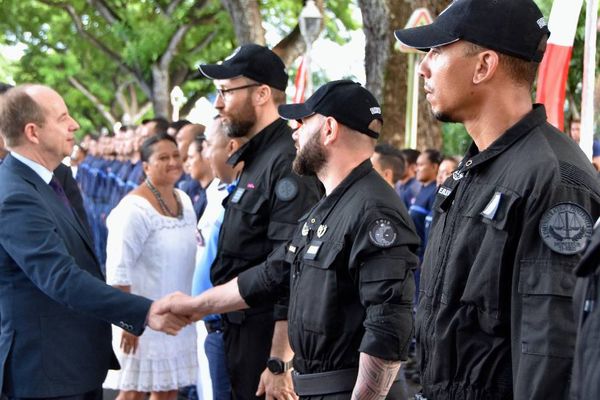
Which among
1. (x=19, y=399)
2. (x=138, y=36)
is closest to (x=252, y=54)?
(x=19, y=399)

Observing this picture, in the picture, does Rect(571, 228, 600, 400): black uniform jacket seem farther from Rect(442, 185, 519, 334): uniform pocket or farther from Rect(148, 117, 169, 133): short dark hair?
Rect(148, 117, 169, 133): short dark hair

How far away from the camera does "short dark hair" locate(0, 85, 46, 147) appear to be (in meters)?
4.34

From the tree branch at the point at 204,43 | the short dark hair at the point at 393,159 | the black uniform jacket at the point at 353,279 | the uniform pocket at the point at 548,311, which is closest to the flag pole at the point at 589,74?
the black uniform jacket at the point at 353,279

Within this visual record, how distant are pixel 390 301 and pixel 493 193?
38.9 inches

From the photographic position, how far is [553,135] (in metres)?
2.67

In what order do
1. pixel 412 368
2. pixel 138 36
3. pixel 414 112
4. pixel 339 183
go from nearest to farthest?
pixel 339 183 < pixel 412 368 < pixel 414 112 < pixel 138 36

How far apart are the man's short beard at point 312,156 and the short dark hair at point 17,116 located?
130 centimetres

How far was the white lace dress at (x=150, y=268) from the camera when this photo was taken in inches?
241

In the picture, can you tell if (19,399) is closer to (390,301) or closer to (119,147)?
(390,301)

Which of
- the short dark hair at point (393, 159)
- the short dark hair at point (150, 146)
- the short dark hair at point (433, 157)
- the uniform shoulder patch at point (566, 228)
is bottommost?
the uniform shoulder patch at point (566, 228)

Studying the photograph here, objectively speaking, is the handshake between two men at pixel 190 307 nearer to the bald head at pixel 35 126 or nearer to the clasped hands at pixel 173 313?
the clasped hands at pixel 173 313

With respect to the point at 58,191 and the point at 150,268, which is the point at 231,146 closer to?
the point at 150,268

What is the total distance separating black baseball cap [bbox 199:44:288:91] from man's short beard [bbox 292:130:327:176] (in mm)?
1166

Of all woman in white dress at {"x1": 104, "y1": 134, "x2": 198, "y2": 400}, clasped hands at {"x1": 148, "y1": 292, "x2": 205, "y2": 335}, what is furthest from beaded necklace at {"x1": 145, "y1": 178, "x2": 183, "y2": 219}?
clasped hands at {"x1": 148, "y1": 292, "x2": 205, "y2": 335}
